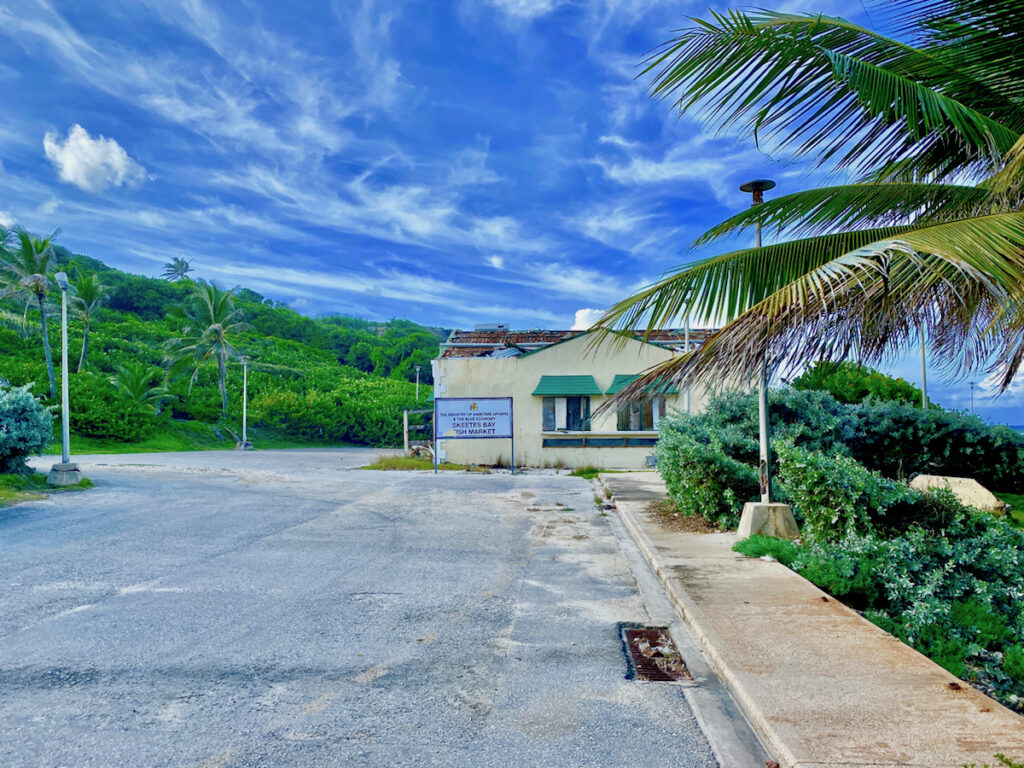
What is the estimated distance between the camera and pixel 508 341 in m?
27.0

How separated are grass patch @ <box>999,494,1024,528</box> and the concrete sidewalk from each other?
23.0ft

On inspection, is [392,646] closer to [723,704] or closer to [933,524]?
[723,704]

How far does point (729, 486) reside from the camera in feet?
30.4

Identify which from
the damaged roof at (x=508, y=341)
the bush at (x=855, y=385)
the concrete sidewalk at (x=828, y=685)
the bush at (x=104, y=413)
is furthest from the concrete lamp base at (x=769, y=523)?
the bush at (x=104, y=413)

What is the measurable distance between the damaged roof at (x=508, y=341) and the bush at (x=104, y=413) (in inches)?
756

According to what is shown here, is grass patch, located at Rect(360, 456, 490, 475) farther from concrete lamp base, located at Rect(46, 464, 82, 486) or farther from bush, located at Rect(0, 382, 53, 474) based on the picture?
bush, located at Rect(0, 382, 53, 474)

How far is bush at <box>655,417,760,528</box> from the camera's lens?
9039 millimetres

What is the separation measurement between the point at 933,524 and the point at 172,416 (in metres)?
44.6

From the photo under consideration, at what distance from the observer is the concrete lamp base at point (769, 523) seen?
7984 millimetres

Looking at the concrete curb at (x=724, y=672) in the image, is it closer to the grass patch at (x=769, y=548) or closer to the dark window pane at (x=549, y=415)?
the grass patch at (x=769, y=548)

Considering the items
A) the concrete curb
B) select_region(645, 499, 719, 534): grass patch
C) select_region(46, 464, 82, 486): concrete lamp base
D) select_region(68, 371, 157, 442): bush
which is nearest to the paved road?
the concrete curb

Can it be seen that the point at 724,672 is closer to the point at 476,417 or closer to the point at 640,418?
the point at 476,417

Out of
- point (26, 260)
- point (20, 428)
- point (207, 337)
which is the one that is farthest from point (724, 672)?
point (207, 337)

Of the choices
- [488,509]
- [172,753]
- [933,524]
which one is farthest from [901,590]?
[488,509]
